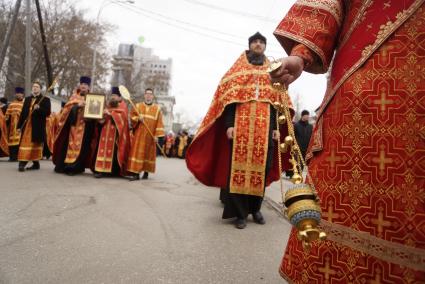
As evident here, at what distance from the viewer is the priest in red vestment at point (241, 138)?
4.56 metres

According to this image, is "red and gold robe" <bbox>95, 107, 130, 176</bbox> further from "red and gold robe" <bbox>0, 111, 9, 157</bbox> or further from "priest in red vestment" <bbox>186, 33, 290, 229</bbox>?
"priest in red vestment" <bbox>186, 33, 290, 229</bbox>

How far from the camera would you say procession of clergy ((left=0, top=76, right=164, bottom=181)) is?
29.8ft

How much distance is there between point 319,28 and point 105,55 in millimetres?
31769

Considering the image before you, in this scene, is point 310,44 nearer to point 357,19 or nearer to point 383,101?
point 357,19

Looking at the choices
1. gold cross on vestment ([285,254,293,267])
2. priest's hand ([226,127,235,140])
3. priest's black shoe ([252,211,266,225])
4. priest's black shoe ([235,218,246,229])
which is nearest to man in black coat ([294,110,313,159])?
priest's black shoe ([252,211,266,225])

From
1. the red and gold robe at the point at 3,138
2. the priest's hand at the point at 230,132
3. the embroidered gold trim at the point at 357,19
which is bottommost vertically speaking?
the red and gold robe at the point at 3,138

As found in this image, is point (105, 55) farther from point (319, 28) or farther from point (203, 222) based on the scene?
point (319, 28)

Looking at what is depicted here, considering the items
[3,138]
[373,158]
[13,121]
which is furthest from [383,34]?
[3,138]

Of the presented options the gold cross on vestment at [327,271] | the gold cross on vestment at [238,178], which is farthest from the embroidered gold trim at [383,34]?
the gold cross on vestment at [238,178]

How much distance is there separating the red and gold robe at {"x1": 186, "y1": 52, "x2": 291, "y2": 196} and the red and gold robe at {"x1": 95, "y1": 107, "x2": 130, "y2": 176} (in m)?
4.72

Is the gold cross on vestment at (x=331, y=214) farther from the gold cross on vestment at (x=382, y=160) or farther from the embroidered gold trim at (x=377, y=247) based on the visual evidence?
the gold cross on vestment at (x=382, y=160)

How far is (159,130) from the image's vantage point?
9.63m

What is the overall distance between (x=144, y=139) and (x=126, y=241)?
6223 mm

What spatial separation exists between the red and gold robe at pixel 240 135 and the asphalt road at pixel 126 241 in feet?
1.85
